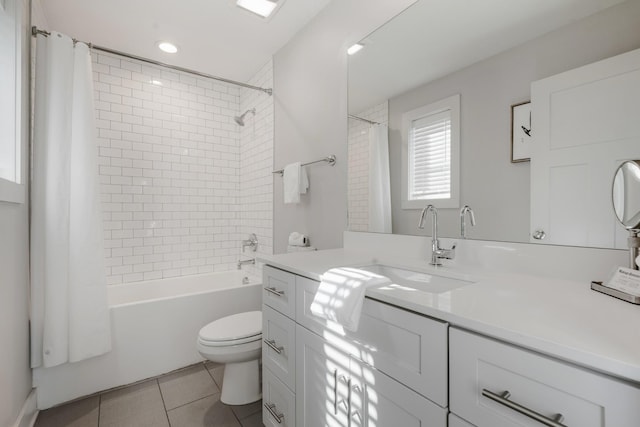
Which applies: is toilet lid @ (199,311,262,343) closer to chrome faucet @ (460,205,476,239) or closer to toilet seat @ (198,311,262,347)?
toilet seat @ (198,311,262,347)

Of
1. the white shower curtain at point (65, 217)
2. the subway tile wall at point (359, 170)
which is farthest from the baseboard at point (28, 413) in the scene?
the subway tile wall at point (359, 170)

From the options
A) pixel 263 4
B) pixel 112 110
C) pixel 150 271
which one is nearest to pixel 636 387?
pixel 263 4

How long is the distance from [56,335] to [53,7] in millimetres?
2177

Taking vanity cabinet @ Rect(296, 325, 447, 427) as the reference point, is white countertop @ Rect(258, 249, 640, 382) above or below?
above

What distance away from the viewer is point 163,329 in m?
2.16

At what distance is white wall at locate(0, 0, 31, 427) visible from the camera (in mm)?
1316

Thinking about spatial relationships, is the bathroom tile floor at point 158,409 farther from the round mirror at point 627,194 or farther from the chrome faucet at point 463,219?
the round mirror at point 627,194

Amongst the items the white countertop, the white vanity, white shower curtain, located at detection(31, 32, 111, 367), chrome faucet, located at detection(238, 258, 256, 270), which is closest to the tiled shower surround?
chrome faucet, located at detection(238, 258, 256, 270)

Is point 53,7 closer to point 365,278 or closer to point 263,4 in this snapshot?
point 263,4

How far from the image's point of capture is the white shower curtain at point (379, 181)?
1.67 metres

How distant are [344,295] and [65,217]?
1846 mm

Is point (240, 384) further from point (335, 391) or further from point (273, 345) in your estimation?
point (335, 391)

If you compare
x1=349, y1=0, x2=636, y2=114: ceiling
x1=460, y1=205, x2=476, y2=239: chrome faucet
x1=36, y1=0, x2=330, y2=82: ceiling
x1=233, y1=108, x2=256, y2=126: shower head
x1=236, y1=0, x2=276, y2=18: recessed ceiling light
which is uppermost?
x1=36, y1=0, x2=330, y2=82: ceiling

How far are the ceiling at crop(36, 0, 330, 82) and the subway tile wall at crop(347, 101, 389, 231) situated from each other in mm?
925
